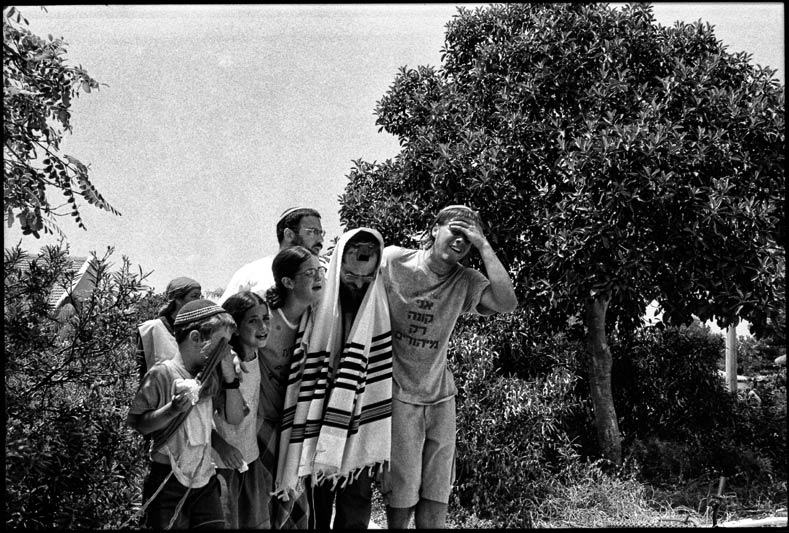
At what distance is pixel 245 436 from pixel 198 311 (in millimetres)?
544

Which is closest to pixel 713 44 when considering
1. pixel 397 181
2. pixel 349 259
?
pixel 397 181

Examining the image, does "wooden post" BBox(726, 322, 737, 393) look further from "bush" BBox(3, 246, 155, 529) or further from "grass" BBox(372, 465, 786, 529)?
"bush" BBox(3, 246, 155, 529)

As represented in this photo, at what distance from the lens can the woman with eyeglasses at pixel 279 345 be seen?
3576mm

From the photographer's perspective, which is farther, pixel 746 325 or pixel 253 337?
pixel 746 325

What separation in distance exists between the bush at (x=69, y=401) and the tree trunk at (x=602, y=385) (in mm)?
4125

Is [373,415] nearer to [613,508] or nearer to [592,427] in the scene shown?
[613,508]

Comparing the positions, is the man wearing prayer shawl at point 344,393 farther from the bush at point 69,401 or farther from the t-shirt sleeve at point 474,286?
the bush at point 69,401

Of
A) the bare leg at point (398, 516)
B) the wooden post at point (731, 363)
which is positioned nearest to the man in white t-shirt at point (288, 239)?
the bare leg at point (398, 516)

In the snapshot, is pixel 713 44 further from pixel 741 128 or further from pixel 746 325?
pixel 746 325

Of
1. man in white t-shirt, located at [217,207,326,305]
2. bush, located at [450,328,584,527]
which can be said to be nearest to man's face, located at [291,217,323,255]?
man in white t-shirt, located at [217,207,326,305]

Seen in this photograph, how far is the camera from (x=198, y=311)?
3301mm

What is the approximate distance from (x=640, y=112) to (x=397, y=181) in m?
2.19

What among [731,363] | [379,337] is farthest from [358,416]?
[731,363]

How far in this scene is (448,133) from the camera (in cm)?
765
